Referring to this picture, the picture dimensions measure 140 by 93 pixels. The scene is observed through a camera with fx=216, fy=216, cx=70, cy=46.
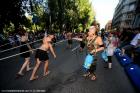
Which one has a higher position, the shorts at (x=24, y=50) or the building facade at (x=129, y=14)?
the shorts at (x=24, y=50)

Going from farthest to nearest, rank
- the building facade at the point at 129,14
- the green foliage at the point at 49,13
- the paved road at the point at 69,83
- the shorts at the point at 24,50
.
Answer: the building facade at the point at 129,14
the green foliage at the point at 49,13
the shorts at the point at 24,50
the paved road at the point at 69,83

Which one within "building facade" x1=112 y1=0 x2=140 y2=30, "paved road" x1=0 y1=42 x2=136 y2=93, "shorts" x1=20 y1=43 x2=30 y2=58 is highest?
"shorts" x1=20 y1=43 x2=30 y2=58

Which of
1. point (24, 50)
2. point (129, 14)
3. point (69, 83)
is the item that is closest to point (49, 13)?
point (24, 50)

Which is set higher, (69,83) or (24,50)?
(24,50)

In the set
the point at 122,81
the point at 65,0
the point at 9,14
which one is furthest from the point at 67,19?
the point at 122,81

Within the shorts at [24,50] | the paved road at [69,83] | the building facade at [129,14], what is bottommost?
the building facade at [129,14]

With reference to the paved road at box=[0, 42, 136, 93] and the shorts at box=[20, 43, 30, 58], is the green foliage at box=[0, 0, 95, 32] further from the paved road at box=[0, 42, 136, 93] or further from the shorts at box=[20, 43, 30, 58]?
the paved road at box=[0, 42, 136, 93]

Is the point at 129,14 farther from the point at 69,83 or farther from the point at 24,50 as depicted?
the point at 69,83

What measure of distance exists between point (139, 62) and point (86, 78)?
4182mm

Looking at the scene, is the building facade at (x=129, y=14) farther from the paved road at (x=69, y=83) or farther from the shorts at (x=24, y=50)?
the shorts at (x=24, y=50)

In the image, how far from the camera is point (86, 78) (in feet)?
28.4

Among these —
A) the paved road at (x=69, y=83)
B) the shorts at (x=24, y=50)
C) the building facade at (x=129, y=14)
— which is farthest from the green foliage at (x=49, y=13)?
the paved road at (x=69, y=83)

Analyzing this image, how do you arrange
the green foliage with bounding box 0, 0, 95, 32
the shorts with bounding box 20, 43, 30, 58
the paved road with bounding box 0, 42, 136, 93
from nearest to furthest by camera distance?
the paved road with bounding box 0, 42, 136, 93 < the shorts with bounding box 20, 43, 30, 58 < the green foliage with bounding box 0, 0, 95, 32

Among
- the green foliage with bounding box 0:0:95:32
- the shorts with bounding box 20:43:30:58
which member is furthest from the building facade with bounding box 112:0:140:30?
the shorts with bounding box 20:43:30:58
